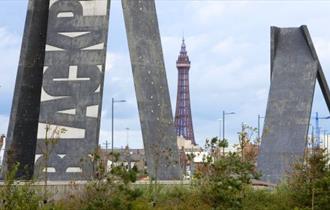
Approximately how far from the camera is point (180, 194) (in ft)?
63.8

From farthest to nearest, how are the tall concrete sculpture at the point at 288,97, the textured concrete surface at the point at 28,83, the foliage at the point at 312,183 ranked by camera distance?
the tall concrete sculpture at the point at 288,97 < the textured concrete surface at the point at 28,83 < the foliage at the point at 312,183

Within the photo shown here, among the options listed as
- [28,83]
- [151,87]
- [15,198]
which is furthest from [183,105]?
[15,198]

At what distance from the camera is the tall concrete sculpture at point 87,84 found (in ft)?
79.5

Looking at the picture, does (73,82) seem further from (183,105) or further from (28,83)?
(183,105)

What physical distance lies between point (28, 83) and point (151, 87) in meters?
4.12

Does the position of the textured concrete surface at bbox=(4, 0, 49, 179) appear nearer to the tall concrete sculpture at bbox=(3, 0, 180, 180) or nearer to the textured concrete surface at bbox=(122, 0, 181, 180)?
the tall concrete sculpture at bbox=(3, 0, 180, 180)

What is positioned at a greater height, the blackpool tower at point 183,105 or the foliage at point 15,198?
the blackpool tower at point 183,105

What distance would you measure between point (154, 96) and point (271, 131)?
20.7 ft

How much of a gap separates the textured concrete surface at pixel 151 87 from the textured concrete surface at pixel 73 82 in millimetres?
821

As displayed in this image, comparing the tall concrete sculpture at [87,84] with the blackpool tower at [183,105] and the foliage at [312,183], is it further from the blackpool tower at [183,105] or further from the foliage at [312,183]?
the blackpool tower at [183,105]

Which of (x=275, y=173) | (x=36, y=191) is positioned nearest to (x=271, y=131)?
(x=275, y=173)

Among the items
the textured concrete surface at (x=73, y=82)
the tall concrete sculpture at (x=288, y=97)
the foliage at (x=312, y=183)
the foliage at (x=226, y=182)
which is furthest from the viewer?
the tall concrete sculpture at (x=288, y=97)

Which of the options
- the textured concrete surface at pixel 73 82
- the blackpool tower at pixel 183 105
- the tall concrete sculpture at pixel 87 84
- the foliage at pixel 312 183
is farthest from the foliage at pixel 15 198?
the blackpool tower at pixel 183 105

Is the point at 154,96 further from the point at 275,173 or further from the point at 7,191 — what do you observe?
the point at 7,191
